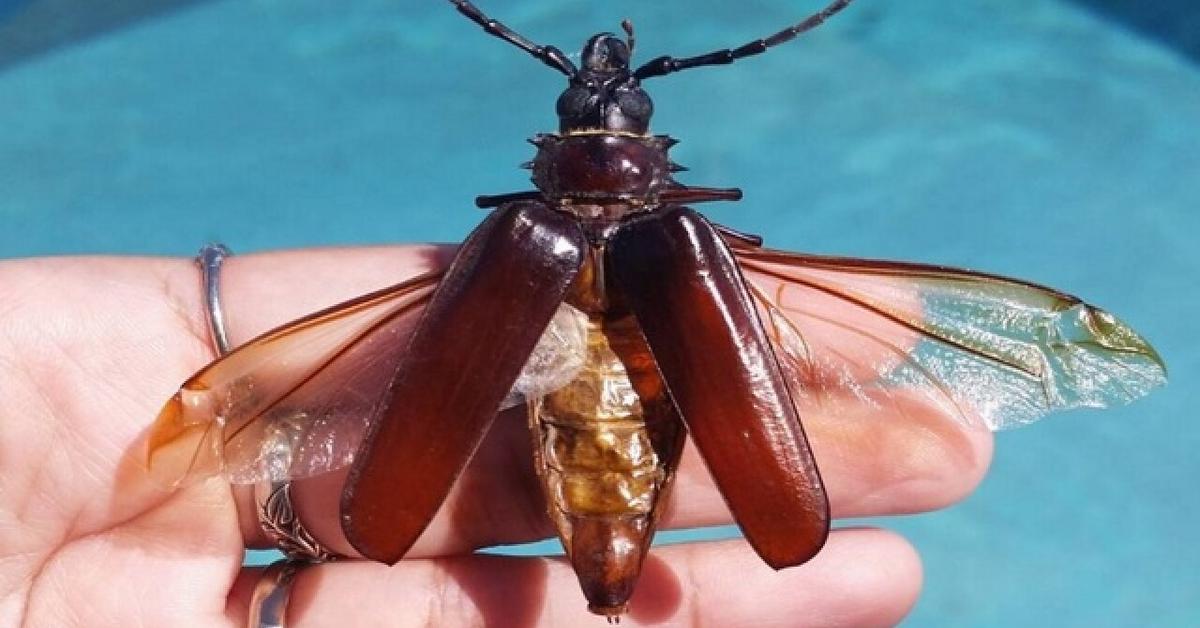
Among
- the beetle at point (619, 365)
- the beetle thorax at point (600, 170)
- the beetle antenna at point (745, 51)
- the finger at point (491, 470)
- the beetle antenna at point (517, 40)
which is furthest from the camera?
the finger at point (491, 470)

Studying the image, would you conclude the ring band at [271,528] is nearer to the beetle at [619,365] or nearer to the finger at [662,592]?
the finger at [662,592]

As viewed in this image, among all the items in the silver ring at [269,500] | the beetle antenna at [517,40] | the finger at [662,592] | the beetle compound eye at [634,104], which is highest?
the beetle antenna at [517,40]

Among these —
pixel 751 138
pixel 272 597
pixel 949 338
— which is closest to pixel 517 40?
pixel 949 338

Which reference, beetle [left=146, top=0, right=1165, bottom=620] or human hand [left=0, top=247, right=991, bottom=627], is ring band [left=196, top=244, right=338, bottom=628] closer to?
human hand [left=0, top=247, right=991, bottom=627]

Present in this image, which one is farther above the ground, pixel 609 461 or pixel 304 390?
pixel 304 390

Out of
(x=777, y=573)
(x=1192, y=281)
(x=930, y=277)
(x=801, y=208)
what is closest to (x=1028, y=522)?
(x=1192, y=281)

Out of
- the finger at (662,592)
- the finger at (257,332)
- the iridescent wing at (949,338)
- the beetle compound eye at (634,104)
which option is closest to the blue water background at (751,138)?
the finger at (662,592)

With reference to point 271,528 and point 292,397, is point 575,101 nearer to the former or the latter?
point 292,397
